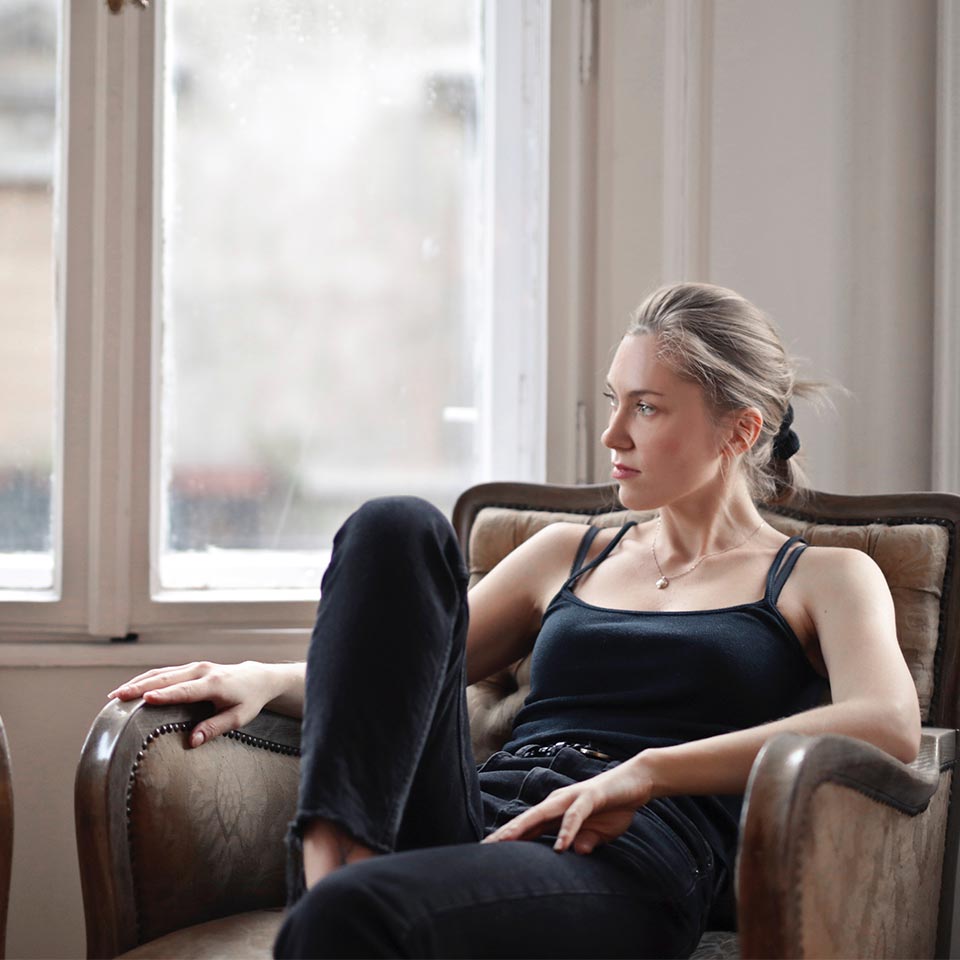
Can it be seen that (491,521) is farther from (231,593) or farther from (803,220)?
(803,220)

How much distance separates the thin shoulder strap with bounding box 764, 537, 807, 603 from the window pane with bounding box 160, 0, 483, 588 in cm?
86

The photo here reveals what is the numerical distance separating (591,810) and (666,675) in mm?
286

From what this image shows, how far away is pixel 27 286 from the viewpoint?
202 centimetres

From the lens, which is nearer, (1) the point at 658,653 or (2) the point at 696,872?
(2) the point at 696,872

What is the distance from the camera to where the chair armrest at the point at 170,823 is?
1229 mm

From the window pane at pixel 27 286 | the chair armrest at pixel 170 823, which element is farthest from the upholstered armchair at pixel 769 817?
the window pane at pixel 27 286

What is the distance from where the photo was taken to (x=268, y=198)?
2.12 meters

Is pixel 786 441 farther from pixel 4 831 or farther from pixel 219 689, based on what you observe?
pixel 4 831

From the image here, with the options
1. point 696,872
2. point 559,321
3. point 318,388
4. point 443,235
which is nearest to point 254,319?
point 318,388

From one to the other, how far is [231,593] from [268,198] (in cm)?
75

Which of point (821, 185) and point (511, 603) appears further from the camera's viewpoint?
point (821, 185)

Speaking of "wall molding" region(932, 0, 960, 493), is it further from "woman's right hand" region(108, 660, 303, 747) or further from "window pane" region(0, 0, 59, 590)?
"window pane" region(0, 0, 59, 590)

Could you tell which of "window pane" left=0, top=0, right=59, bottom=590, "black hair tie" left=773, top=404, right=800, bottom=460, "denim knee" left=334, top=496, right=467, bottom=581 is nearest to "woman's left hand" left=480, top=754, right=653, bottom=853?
"denim knee" left=334, top=496, right=467, bottom=581

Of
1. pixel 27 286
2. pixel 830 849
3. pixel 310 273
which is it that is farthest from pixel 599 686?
pixel 27 286
